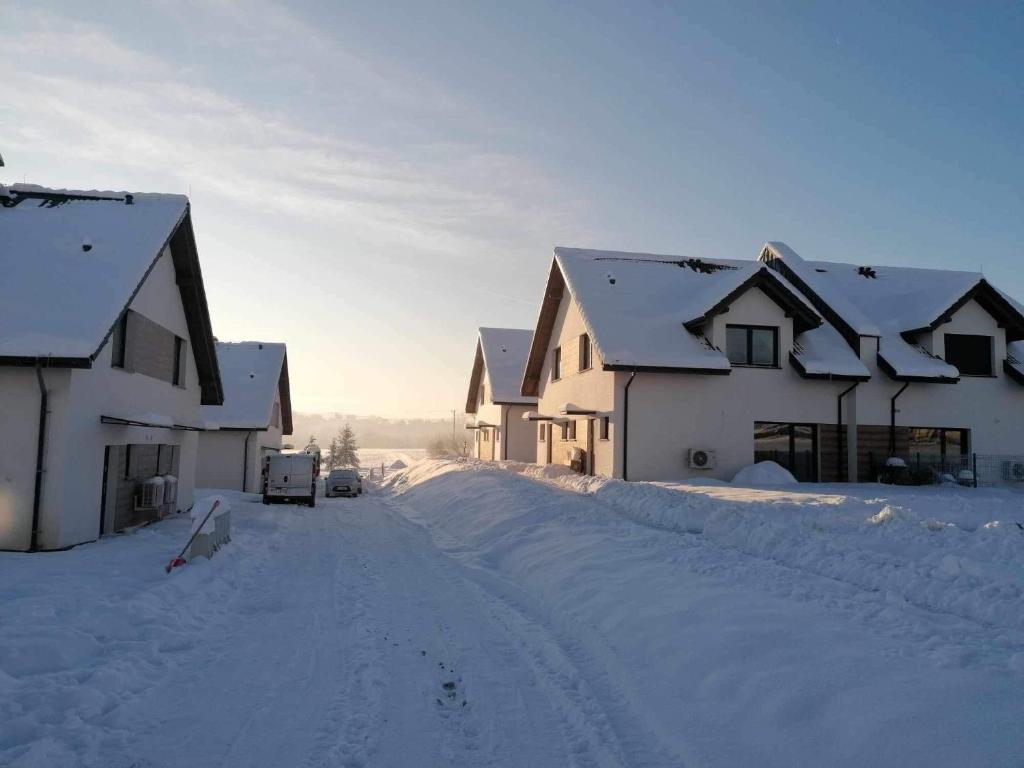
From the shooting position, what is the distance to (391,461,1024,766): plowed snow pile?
4.60 meters

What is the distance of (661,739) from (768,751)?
817 millimetres

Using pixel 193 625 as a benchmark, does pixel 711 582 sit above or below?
above

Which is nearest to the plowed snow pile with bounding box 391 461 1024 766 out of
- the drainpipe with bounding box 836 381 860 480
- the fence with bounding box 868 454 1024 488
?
the fence with bounding box 868 454 1024 488

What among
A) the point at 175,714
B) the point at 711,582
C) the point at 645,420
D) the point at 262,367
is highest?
the point at 262,367

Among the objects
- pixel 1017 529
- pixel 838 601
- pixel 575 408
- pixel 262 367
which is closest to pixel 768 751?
pixel 838 601

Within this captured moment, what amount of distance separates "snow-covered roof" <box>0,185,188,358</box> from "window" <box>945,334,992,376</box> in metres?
24.0

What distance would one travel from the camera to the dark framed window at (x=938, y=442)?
2236 cm

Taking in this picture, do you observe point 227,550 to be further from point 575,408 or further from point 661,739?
point 575,408

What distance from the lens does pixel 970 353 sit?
23.1 meters

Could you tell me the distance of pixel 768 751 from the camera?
185 inches

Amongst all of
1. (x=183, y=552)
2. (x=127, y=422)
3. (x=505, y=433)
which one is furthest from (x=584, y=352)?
(x=183, y=552)

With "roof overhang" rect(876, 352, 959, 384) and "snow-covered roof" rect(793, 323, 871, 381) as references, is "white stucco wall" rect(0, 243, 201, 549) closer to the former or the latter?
"snow-covered roof" rect(793, 323, 871, 381)

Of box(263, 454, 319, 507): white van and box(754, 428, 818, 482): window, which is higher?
box(754, 428, 818, 482): window

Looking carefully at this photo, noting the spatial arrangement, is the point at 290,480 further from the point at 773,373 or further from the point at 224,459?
the point at 773,373
